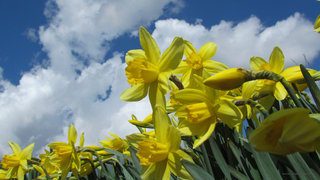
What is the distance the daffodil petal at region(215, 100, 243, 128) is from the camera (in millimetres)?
1485

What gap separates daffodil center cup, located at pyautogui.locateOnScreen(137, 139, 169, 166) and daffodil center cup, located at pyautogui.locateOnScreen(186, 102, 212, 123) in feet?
1.12

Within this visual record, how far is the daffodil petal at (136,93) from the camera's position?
1954 millimetres

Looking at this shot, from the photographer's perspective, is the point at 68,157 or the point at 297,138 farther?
the point at 68,157

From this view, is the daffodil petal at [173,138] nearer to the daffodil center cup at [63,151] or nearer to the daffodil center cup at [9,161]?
the daffodil center cup at [63,151]

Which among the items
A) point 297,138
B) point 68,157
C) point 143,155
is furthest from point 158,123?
point 68,157

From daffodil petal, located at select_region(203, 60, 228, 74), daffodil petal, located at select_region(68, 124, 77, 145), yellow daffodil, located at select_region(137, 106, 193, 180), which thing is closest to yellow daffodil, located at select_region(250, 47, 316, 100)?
daffodil petal, located at select_region(203, 60, 228, 74)

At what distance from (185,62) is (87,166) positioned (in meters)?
2.01

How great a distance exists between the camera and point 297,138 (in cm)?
74

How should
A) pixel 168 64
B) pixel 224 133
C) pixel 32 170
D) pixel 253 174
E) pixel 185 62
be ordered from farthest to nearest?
pixel 32 170
pixel 185 62
pixel 224 133
pixel 168 64
pixel 253 174

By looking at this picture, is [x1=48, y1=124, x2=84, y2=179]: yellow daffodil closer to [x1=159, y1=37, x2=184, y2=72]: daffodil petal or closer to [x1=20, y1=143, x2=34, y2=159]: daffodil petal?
[x1=20, y1=143, x2=34, y2=159]: daffodil petal

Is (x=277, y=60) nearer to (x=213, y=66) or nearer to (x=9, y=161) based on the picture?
(x=213, y=66)

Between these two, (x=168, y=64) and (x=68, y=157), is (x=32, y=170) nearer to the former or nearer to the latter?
(x=68, y=157)

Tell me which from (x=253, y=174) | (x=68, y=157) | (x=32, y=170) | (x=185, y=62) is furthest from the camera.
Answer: (x=32, y=170)

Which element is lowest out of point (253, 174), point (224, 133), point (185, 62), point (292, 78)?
point (253, 174)
